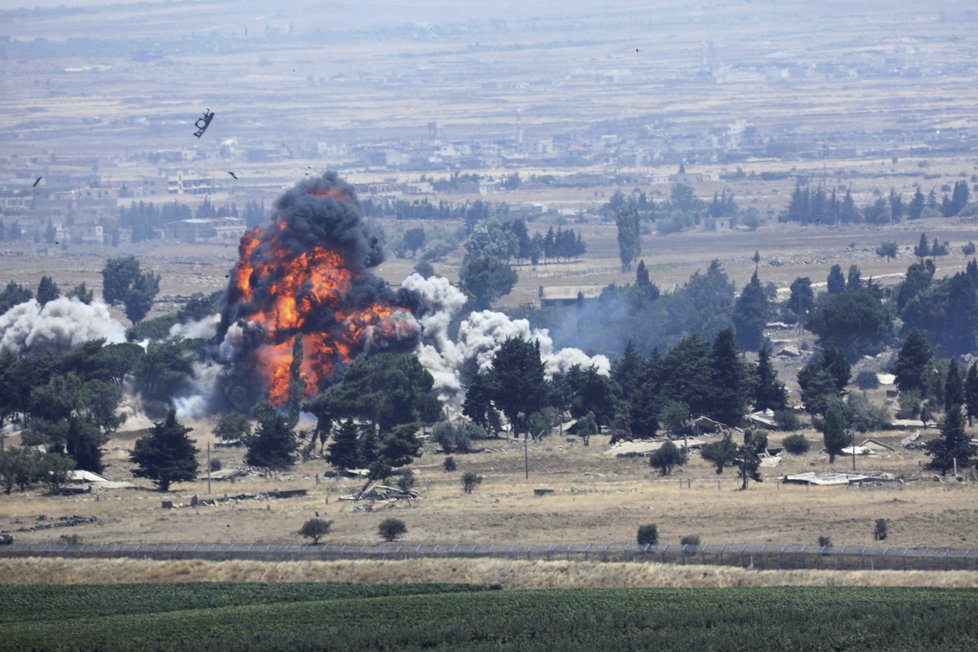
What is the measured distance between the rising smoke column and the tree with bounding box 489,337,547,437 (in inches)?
579

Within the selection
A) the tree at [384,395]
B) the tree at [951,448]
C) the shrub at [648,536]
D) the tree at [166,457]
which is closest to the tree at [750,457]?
the tree at [951,448]

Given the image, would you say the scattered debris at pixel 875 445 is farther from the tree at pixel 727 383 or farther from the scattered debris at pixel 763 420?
the tree at pixel 727 383

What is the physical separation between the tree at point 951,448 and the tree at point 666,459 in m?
16.7

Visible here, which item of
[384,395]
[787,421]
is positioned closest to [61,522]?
[384,395]

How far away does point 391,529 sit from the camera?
119 metres

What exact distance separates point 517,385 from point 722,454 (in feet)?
82.2

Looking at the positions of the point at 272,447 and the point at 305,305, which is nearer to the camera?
the point at 272,447

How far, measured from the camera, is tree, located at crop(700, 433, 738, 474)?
139000 mm

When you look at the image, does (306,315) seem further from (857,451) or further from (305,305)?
(857,451)

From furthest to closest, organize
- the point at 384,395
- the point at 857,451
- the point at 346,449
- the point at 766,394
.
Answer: the point at 766,394
the point at 384,395
the point at 857,451
the point at 346,449

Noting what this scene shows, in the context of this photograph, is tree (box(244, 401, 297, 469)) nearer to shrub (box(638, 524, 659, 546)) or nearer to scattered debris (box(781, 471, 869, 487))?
scattered debris (box(781, 471, 869, 487))

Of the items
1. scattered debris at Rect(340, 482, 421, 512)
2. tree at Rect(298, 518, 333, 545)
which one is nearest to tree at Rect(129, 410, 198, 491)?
scattered debris at Rect(340, 482, 421, 512)

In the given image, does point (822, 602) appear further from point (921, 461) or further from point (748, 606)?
point (921, 461)

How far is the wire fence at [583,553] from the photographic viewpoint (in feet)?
339
